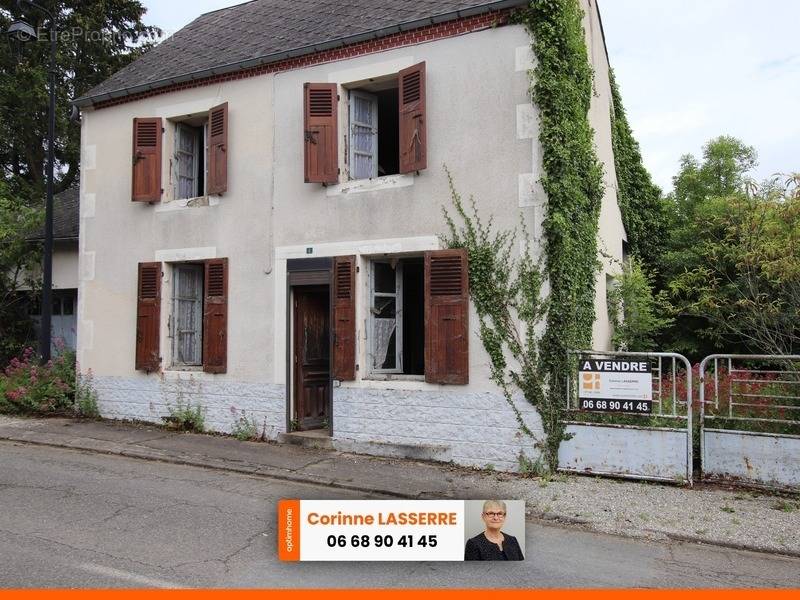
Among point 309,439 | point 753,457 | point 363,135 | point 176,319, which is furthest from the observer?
point 176,319

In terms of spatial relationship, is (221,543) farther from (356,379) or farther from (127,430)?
(127,430)

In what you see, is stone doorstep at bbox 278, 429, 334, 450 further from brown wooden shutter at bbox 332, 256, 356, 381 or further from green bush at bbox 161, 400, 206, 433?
green bush at bbox 161, 400, 206, 433

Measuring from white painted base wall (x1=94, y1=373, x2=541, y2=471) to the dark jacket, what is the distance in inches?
118

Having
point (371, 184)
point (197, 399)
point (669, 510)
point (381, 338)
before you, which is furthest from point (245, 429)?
point (669, 510)

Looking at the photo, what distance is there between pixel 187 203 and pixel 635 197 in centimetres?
871

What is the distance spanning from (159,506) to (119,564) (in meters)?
1.66

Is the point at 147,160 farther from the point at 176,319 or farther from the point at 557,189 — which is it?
the point at 557,189

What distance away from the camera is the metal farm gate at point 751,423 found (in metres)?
7.15

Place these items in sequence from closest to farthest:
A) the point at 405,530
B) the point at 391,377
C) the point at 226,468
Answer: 1. the point at 405,530
2. the point at 226,468
3. the point at 391,377

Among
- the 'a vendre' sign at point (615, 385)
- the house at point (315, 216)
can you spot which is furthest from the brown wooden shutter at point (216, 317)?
the 'a vendre' sign at point (615, 385)

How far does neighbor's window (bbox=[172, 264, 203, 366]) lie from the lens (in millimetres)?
11008

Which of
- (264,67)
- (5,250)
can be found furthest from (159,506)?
(5,250)

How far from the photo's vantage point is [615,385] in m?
7.72

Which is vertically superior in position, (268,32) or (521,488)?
(268,32)
